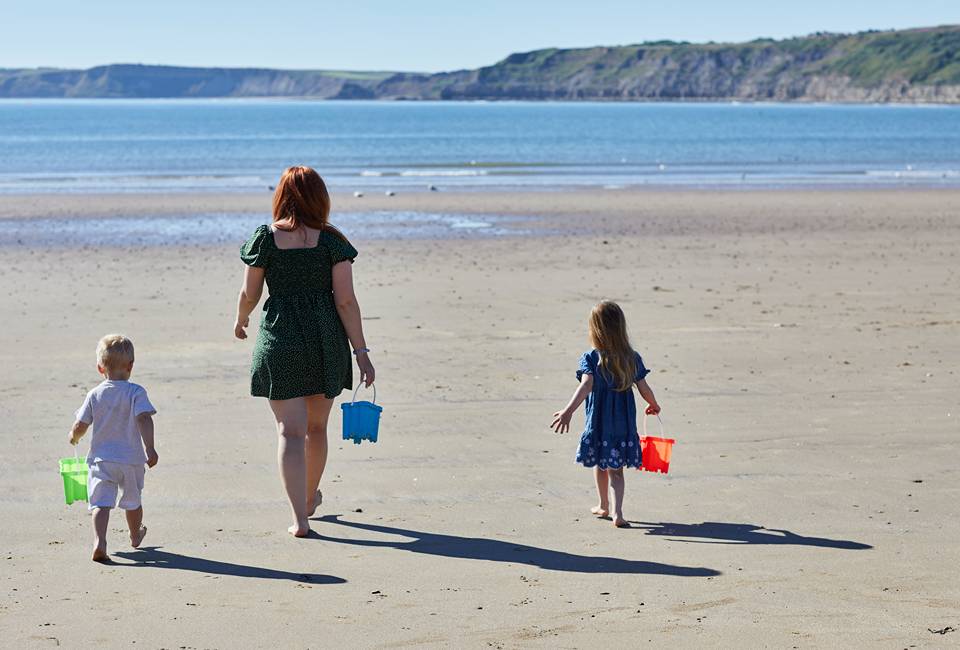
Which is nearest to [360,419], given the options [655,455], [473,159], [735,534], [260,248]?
[260,248]

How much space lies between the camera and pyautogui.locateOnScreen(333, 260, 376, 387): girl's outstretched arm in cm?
562

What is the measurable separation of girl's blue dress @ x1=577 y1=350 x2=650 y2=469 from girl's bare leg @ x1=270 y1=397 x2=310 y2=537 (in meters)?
1.31

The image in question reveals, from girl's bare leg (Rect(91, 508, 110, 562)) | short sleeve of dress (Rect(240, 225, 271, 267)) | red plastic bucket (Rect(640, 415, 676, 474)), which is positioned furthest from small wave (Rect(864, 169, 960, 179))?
girl's bare leg (Rect(91, 508, 110, 562))

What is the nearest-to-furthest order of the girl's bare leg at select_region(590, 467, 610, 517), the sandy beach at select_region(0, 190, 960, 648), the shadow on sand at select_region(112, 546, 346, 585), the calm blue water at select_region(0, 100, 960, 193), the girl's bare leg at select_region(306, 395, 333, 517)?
the sandy beach at select_region(0, 190, 960, 648) < the shadow on sand at select_region(112, 546, 346, 585) < the girl's bare leg at select_region(306, 395, 333, 517) < the girl's bare leg at select_region(590, 467, 610, 517) < the calm blue water at select_region(0, 100, 960, 193)

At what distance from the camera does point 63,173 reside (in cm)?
4372

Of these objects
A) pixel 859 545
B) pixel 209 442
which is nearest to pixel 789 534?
pixel 859 545

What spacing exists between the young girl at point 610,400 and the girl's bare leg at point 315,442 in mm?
1068

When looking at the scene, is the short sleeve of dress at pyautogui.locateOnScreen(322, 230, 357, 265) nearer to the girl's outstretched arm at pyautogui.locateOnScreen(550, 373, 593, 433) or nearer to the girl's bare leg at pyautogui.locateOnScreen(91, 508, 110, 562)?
the girl's outstretched arm at pyautogui.locateOnScreen(550, 373, 593, 433)

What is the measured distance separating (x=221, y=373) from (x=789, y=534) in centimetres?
503

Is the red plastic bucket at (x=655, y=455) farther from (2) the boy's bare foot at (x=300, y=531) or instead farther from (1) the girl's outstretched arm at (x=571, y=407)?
(2) the boy's bare foot at (x=300, y=531)

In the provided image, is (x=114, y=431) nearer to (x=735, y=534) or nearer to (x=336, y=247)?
(x=336, y=247)

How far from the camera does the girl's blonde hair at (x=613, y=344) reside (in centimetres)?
593

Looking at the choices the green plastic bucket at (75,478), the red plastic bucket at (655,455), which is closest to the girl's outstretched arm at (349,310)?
the green plastic bucket at (75,478)

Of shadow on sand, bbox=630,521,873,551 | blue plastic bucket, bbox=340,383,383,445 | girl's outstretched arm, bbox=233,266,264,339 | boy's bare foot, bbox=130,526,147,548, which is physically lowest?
shadow on sand, bbox=630,521,873,551
